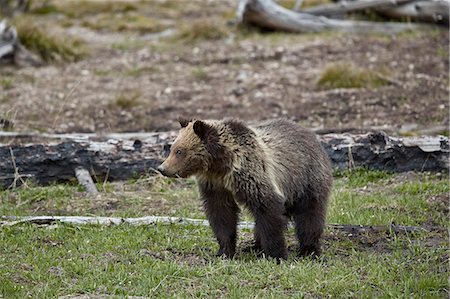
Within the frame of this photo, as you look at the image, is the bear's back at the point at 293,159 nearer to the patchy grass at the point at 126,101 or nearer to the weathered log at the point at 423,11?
the patchy grass at the point at 126,101

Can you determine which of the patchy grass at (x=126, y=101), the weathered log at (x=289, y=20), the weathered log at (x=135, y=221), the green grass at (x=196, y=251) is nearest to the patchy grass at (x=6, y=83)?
the patchy grass at (x=126, y=101)

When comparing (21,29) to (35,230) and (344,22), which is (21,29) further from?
(35,230)

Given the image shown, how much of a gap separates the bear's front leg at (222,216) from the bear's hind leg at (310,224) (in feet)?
1.89

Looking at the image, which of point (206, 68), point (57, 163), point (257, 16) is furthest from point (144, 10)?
point (57, 163)

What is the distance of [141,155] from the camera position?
30.5ft

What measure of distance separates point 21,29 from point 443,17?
8.46m

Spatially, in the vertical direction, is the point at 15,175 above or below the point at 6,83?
above

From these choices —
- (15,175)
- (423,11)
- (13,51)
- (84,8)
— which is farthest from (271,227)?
(84,8)

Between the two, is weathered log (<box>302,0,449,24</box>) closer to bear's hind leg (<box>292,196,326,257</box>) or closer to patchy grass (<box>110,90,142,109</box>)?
patchy grass (<box>110,90,142,109</box>)

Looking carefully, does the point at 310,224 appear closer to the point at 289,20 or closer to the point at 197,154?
the point at 197,154

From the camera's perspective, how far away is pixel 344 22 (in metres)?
17.0

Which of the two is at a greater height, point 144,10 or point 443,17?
point 443,17

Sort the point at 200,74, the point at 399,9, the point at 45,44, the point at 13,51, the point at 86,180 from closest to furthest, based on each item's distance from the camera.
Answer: the point at 86,180
the point at 200,74
the point at 13,51
the point at 45,44
the point at 399,9

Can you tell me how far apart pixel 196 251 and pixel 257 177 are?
89cm
